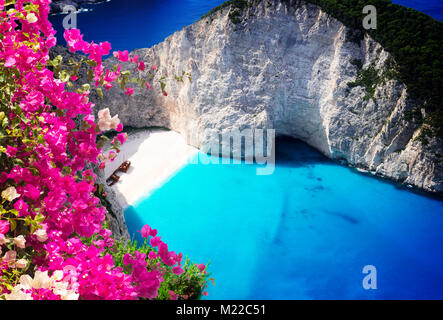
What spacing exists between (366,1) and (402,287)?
1276 centimetres

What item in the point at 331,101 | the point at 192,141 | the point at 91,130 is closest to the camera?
the point at 91,130

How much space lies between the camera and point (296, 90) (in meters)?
17.1

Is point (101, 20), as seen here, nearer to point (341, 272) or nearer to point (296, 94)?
point (296, 94)

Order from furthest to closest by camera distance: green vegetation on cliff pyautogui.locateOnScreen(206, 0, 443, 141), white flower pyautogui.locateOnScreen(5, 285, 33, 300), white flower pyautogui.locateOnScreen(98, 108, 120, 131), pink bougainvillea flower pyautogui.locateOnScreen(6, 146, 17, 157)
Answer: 1. green vegetation on cliff pyautogui.locateOnScreen(206, 0, 443, 141)
2. white flower pyautogui.locateOnScreen(98, 108, 120, 131)
3. pink bougainvillea flower pyautogui.locateOnScreen(6, 146, 17, 157)
4. white flower pyautogui.locateOnScreen(5, 285, 33, 300)

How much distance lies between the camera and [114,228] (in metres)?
8.53

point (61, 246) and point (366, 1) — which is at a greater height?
point (366, 1)

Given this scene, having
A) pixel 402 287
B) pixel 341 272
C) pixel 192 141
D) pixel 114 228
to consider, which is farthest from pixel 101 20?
pixel 402 287

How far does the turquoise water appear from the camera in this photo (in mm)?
10086

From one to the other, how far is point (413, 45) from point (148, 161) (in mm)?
13709

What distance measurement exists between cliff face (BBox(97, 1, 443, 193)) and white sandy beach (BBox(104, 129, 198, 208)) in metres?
1.14

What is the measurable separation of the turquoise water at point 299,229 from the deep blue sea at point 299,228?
1.4 inches

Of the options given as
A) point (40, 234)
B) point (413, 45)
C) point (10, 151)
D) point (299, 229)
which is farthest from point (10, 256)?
point (413, 45)

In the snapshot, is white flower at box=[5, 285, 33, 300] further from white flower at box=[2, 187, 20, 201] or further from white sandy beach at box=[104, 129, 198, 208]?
white sandy beach at box=[104, 129, 198, 208]

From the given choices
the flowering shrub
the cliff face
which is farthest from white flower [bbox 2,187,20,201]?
the cliff face
